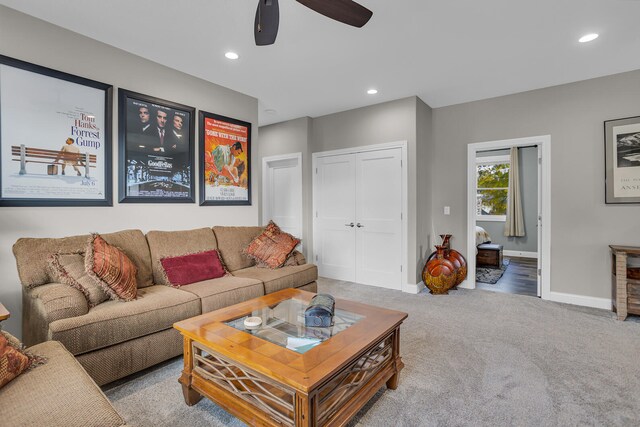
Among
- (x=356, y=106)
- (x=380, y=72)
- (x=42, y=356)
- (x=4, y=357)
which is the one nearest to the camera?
(x=4, y=357)

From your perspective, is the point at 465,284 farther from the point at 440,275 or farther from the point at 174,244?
the point at 174,244

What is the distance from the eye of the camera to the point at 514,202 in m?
6.74

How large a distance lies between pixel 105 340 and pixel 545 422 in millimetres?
2564

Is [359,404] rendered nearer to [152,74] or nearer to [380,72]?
[380,72]

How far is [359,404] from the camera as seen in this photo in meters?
1.59

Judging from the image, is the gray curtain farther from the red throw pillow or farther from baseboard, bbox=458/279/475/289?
the red throw pillow

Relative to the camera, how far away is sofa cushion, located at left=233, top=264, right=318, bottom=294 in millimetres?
2982

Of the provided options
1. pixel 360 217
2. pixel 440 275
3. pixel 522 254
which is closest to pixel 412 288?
pixel 440 275

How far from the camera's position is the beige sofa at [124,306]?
1847 millimetres

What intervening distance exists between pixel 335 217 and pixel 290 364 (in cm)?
359

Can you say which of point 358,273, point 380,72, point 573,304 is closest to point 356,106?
point 380,72

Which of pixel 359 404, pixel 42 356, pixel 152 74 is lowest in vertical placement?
pixel 359 404

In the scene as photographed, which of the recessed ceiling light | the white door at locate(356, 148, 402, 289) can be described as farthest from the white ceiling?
the white door at locate(356, 148, 402, 289)

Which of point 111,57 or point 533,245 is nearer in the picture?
point 111,57
